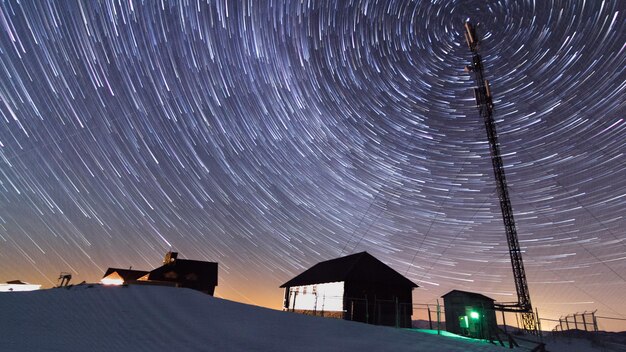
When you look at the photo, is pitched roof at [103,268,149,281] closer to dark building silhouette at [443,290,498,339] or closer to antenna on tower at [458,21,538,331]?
dark building silhouette at [443,290,498,339]

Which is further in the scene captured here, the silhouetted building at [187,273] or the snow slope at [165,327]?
the silhouetted building at [187,273]

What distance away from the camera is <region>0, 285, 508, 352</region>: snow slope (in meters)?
11.1

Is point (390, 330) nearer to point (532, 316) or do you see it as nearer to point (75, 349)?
point (75, 349)

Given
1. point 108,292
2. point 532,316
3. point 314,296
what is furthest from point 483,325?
point 108,292

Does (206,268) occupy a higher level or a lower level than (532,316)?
higher

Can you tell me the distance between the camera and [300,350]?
11.3 meters

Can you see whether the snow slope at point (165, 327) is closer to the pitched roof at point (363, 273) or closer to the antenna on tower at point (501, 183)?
the pitched roof at point (363, 273)

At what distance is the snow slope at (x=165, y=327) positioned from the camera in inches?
438

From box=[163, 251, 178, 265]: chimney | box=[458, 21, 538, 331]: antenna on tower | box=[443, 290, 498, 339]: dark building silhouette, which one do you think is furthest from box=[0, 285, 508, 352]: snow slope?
box=[163, 251, 178, 265]: chimney

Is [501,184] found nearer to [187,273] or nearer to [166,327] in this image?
[166,327]

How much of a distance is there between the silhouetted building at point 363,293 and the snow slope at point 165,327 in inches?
480

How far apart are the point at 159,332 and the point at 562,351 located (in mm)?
24261

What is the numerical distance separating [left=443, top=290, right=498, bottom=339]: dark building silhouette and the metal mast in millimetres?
7930

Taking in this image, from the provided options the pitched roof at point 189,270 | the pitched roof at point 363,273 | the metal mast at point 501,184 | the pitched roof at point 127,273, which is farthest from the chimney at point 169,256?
the metal mast at point 501,184
